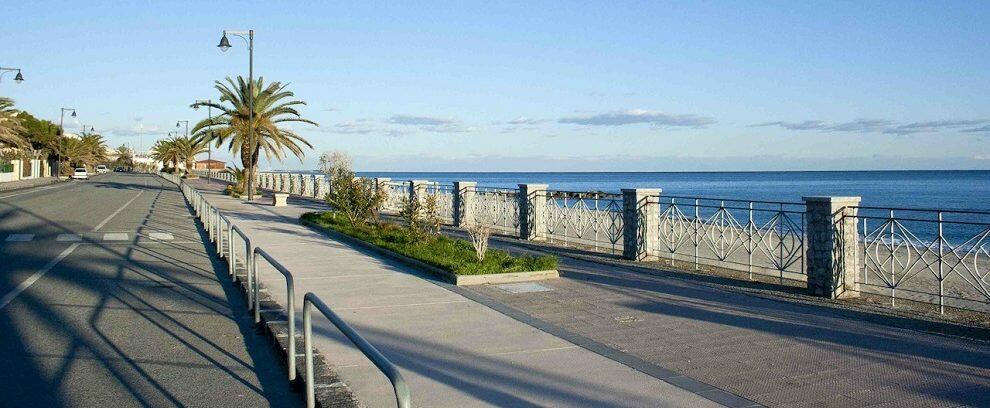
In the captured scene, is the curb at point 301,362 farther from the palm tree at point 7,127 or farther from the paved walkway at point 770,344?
the palm tree at point 7,127

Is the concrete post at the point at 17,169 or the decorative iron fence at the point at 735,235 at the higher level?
the concrete post at the point at 17,169

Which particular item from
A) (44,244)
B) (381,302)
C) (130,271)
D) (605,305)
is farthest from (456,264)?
(44,244)

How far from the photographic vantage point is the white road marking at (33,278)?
33.3 feet

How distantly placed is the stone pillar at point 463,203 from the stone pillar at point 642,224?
348 inches

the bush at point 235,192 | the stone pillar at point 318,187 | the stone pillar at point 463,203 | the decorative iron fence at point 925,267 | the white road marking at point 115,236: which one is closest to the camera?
the decorative iron fence at point 925,267

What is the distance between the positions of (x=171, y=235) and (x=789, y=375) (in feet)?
54.9

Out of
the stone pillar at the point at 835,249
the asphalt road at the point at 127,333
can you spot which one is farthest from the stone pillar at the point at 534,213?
the stone pillar at the point at 835,249

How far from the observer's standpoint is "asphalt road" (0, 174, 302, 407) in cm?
620

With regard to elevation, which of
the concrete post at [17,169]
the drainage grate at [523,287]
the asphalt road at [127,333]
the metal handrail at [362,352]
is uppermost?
the concrete post at [17,169]

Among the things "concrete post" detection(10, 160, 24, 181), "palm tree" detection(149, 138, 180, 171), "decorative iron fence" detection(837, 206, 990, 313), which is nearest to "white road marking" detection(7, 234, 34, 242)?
"decorative iron fence" detection(837, 206, 990, 313)

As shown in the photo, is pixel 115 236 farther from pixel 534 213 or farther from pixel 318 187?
pixel 318 187

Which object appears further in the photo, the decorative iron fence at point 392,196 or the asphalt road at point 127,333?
the decorative iron fence at point 392,196

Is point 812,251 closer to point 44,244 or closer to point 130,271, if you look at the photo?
point 130,271

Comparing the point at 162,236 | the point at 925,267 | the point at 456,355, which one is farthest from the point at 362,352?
the point at 162,236
